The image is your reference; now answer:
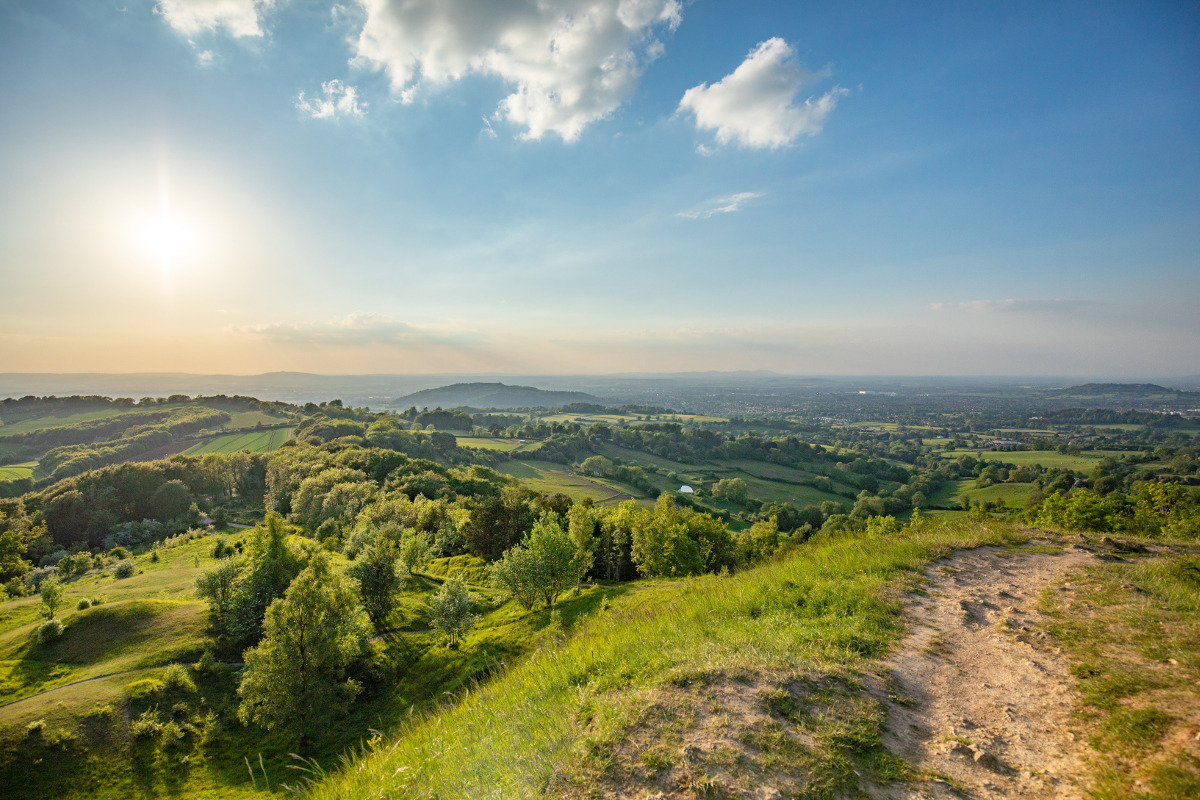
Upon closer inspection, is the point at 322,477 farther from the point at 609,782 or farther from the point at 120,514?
the point at 609,782

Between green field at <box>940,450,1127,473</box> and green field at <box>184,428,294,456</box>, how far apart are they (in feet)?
582

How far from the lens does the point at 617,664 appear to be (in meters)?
6.17

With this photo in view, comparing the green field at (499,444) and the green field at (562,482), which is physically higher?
the green field at (499,444)

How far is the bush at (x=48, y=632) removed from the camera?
28844mm

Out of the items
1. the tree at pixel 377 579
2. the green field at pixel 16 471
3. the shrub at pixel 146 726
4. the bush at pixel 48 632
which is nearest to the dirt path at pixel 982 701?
the tree at pixel 377 579

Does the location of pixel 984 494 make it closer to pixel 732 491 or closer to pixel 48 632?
pixel 732 491

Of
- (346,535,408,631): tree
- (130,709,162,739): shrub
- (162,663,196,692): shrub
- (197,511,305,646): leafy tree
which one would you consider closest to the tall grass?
(130,709,162,739): shrub

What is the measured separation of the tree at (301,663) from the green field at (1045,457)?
121843mm

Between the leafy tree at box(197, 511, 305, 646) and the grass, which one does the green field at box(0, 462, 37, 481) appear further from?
the grass

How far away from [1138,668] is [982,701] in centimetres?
212

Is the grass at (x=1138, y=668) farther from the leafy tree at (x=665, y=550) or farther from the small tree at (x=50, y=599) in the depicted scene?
the small tree at (x=50, y=599)

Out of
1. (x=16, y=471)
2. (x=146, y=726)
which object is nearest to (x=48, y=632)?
(x=146, y=726)

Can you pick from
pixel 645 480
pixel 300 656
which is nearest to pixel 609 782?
pixel 300 656

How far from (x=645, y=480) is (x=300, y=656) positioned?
267 ft
